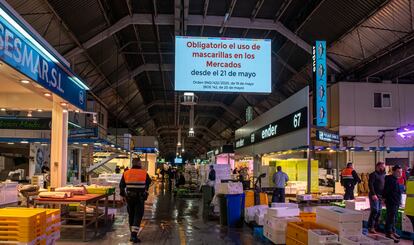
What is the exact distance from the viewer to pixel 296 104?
15.1m

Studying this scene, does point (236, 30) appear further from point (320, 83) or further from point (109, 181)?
point (109, 181)

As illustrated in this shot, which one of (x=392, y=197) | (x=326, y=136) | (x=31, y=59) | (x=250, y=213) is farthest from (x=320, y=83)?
(x=31, y=59)

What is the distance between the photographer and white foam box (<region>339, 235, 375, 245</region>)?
619 cm

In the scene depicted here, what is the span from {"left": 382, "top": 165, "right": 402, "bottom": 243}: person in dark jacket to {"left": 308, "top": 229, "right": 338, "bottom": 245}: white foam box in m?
3.23

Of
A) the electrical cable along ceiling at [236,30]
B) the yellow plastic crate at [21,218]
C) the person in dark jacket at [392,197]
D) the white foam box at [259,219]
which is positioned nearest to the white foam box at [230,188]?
the white foam box at [259,219]

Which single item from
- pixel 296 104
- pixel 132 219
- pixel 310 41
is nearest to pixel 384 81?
pixel 310 41

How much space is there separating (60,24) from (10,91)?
561 centimetres

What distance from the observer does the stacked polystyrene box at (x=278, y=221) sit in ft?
28.2

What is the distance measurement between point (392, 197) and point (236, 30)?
38.8ft

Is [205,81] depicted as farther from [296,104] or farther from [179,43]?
[296,104]

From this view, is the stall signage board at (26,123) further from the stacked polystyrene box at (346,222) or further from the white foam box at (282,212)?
the stacked polystyrene box at (346,222)

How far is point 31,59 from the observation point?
6824mm

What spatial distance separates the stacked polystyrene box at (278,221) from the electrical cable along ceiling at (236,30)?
829cm

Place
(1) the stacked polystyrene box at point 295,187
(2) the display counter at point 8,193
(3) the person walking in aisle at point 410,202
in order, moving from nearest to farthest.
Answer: (3) the person walking in aisle at point 410,202 → (2) the display counter at point 8,193 → (1) the stacked polystyrene box at point 295,187
